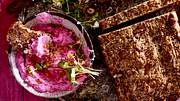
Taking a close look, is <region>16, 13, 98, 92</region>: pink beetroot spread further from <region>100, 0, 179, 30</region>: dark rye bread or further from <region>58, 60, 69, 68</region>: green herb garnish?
<region>100, 0, 179, 30</region>: dark rye bread

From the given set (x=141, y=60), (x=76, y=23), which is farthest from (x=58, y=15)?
(x=141, y=60)

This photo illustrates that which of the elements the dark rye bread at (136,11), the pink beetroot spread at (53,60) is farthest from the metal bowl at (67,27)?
the dark rye bread at (136,11)

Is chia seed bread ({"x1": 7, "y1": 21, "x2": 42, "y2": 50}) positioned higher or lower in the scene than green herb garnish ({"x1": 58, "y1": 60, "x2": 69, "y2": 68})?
higher

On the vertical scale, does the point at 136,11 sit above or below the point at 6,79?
above

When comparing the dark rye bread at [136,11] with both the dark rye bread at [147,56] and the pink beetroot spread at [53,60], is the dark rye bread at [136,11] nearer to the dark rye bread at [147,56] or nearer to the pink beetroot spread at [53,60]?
the dark rye bread at [147,56]

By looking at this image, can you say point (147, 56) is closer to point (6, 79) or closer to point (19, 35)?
point (19, 35)

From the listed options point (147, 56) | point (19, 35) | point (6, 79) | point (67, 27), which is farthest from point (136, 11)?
point (6, 79)

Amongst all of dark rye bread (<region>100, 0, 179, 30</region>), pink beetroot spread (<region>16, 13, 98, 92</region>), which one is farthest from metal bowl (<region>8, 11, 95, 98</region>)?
dark rye bread (<region>100, 0, 179, 30</region>)
